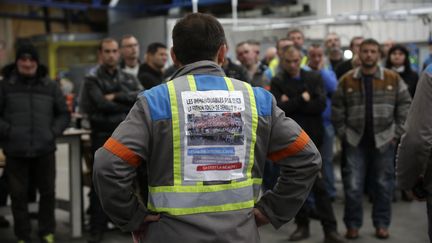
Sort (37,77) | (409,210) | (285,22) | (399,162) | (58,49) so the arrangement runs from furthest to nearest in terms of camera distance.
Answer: (58,49) → (285,22) → (409,210) → (37,77) → (399,162)

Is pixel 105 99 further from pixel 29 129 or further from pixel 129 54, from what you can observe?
pixel 129 54

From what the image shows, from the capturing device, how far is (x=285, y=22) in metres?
8.37

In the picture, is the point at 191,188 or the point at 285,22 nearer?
the point at 191,188

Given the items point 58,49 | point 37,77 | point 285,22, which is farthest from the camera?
point 58,49

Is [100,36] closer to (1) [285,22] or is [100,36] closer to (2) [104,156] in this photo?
(1) [285,22]

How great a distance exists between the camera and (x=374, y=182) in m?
4.26

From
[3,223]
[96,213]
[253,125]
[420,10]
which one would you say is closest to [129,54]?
[96,213]

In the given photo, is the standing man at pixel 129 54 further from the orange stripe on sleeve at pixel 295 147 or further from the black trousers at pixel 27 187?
the orange stripe on sleeve at pixel 295 147

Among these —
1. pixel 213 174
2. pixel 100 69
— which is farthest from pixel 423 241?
pixel 213 174

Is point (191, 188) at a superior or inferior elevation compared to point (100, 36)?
inferior

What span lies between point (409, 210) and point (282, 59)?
77.9 inches

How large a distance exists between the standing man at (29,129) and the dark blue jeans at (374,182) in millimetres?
2140

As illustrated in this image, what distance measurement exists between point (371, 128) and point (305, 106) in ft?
1.70

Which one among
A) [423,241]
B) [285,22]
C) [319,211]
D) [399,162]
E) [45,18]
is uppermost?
[45,18]
